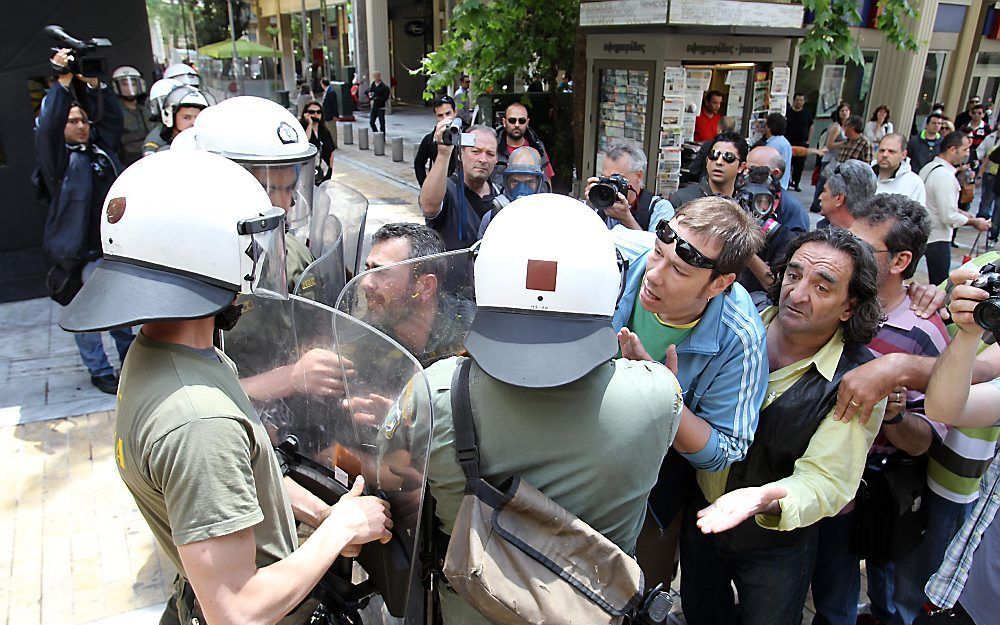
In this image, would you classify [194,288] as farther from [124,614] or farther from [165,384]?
[124,614]

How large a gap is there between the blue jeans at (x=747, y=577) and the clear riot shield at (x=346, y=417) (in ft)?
3.58

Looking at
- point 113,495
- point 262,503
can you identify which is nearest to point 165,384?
point 262,503

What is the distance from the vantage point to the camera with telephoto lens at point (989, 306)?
1646mm

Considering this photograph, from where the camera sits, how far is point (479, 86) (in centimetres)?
830

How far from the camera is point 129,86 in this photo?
6555 mm

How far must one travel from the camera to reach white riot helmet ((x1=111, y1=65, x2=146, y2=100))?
6.54 meters

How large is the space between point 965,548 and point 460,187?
2.85 m

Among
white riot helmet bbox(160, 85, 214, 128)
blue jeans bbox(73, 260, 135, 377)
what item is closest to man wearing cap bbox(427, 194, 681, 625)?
blue jeans bbox(73, 260, 135, 377)

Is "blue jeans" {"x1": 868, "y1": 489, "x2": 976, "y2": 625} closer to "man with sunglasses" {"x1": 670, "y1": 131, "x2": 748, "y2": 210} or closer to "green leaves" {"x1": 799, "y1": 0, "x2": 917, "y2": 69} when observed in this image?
"man with sunglasses" {"x1": 670, "y1": 131, "x2": 748, "y2": 210}

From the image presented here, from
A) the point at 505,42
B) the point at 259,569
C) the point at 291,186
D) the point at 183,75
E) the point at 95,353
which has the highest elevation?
the point at 505,42

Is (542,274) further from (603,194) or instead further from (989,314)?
(603,194)

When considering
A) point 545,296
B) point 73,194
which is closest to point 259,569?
point 545,296

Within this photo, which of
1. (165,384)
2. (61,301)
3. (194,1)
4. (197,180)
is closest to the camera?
(165,384)

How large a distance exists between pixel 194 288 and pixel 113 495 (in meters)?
2.80
